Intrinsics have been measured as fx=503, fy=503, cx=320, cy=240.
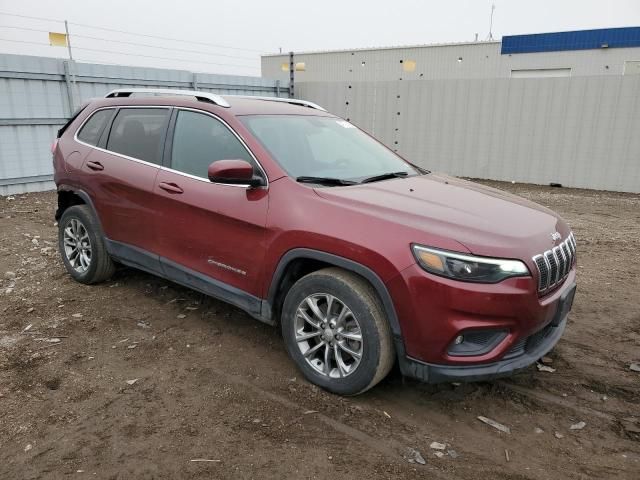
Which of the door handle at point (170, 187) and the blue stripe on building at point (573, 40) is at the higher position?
the blue stripe on building at point (573, 40)

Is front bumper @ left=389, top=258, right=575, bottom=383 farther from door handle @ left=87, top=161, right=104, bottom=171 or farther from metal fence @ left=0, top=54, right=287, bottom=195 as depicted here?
metal fence @ left=0, top=54, right=287, bottom=195

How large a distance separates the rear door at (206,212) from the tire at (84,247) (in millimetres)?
993

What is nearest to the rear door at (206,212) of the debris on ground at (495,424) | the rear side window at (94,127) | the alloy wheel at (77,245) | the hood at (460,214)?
the hood at (460,214)

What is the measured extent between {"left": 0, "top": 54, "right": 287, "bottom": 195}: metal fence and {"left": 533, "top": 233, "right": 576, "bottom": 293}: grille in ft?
29.8

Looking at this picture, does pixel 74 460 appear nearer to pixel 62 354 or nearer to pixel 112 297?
pixel 62 354

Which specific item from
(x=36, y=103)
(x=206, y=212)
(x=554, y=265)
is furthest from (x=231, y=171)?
(x=36, y=103)

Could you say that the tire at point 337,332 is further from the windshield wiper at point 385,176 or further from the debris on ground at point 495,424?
the windshield wiper at point 385,176

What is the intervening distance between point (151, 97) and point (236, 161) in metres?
1.59

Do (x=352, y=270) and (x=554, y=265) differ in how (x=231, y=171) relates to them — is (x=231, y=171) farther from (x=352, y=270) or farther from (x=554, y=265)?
(x=554, y=265)

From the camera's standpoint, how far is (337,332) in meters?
2.97

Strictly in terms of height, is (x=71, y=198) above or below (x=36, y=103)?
below

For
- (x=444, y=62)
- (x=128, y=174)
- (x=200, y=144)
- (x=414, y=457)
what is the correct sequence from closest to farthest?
(x=414, y=457)
(x=200, y=144)
(x=128, y=174)
(x=444, y=62)

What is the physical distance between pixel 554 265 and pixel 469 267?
628 millimetres

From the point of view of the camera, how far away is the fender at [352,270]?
2725 millimetres
